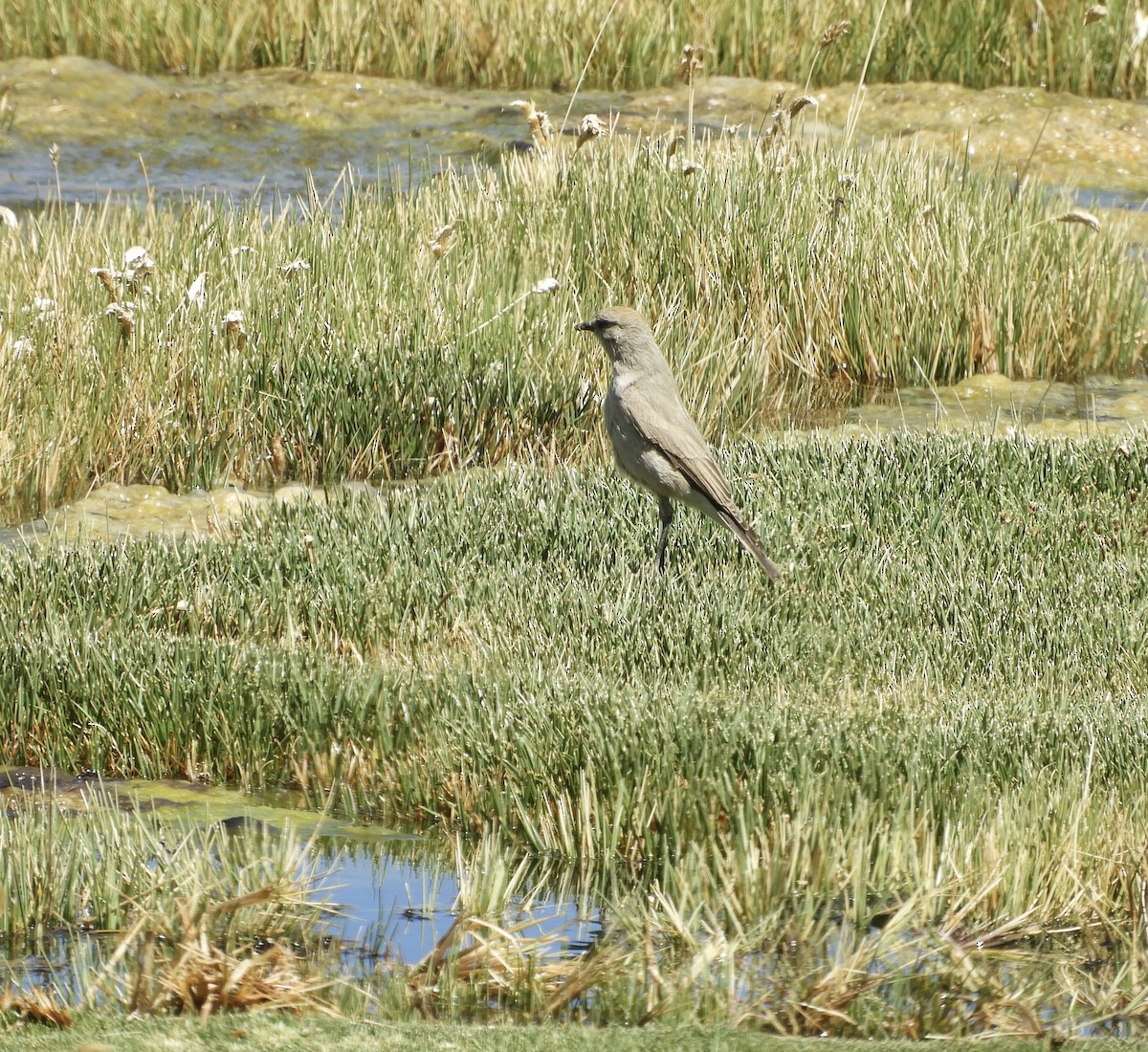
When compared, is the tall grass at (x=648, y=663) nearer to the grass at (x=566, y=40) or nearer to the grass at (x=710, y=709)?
the grass at (x=710, y=709)

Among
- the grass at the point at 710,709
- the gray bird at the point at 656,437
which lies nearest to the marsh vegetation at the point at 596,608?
the grass at the point at 710,709

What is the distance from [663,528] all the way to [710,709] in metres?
1.70

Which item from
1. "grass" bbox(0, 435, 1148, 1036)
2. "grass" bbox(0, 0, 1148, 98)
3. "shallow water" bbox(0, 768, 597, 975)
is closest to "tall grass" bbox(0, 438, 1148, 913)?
"grass" bbox(0, 435, 1148, 1036)

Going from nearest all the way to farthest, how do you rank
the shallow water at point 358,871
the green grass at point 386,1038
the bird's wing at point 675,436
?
the green grass at point 386,1038, the shallow water at point 358,871, the bird's wing at point 675,436

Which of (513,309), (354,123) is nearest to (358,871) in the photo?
(513,309)

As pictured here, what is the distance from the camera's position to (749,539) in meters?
5.85

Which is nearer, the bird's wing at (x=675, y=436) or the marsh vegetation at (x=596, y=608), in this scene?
the marsh vegetation at (x=596, y=608)

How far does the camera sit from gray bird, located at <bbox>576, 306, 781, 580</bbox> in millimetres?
5914

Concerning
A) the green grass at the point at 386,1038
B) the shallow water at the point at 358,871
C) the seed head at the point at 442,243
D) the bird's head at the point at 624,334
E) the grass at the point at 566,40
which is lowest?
the shallow water at the point at 358,871

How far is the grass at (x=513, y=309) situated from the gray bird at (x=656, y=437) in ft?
5.05

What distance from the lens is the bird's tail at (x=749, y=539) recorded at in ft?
18.9

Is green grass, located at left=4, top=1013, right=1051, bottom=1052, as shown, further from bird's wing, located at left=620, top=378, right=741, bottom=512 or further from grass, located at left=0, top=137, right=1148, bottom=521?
grass, located at left=0, top=137, right=1148, bottom=521

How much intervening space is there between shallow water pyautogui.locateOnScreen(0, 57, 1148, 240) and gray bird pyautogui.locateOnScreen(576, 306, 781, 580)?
7.56 m

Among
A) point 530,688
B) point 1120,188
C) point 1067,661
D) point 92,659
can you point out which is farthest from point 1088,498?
point 1120,188
